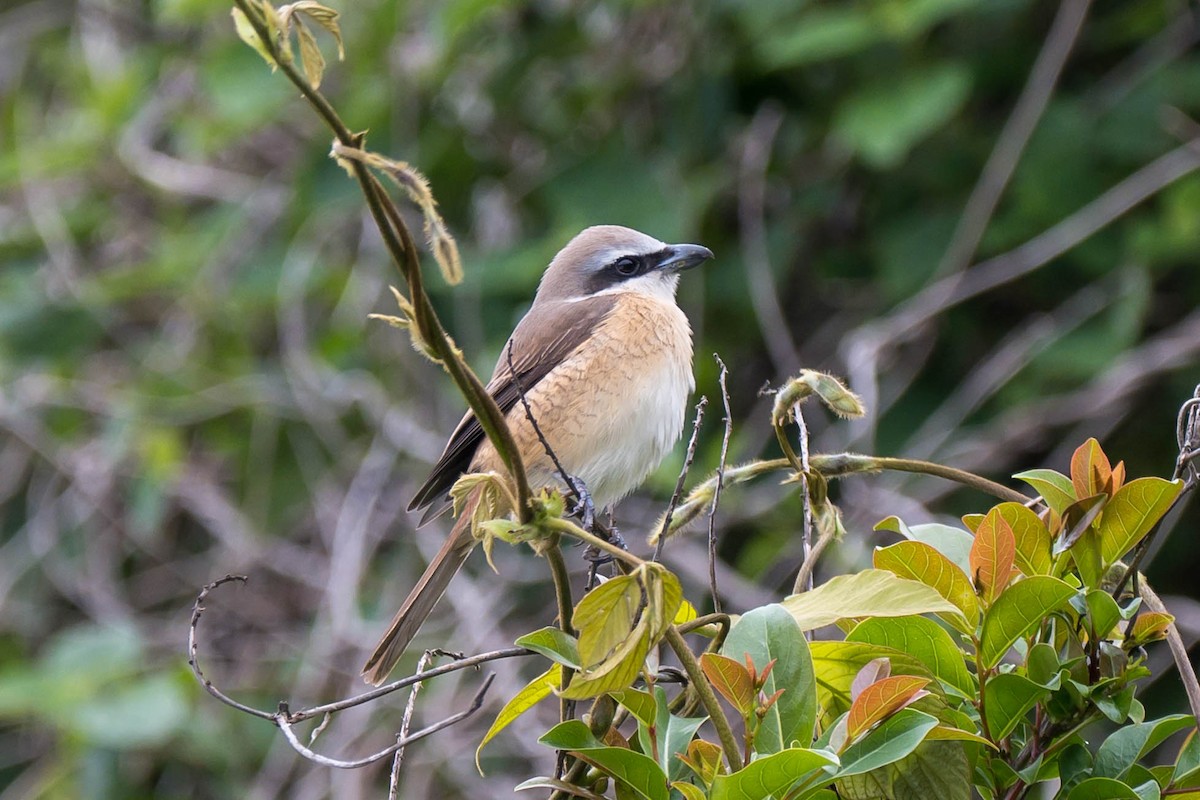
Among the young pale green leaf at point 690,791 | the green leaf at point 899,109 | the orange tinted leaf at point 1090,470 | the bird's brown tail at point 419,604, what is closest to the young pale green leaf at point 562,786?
the young pale green leaf at point 690,791

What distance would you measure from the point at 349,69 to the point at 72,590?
2478 millimetres

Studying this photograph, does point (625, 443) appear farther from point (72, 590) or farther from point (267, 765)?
point (72, 590)

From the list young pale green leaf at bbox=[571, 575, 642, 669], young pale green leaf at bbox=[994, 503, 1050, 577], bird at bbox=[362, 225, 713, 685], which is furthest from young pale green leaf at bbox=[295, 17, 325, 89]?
bird at bbox=[362, 225, 713, 685]

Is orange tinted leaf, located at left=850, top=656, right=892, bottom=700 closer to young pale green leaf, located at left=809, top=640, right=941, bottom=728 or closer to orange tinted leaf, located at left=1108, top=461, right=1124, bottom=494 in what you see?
young pale green leaf, located at left=809, top=640, right=941, bottom=728

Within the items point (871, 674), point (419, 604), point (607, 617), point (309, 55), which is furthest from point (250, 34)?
point (419, 604)

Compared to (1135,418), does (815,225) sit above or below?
above

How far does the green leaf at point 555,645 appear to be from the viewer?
1.26 m

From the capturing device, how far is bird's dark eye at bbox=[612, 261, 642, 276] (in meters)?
3.52

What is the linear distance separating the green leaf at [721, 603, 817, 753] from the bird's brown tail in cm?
107

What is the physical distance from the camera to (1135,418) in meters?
4.14

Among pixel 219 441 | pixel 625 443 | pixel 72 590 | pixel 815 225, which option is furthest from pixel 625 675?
pixel 72 590

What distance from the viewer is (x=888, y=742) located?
126 cm

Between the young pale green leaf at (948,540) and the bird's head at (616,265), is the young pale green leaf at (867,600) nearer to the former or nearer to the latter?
the young pale green leaf at (948,540)

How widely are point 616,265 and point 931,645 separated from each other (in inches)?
87.9
